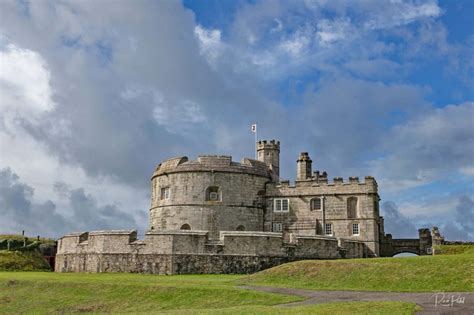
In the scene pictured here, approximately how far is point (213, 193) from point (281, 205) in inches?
255

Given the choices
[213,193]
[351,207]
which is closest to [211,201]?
[213,193]

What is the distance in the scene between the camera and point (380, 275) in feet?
87.7

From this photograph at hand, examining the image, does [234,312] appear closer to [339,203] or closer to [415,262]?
[415,262]

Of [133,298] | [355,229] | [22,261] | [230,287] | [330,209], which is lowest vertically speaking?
[133,298]

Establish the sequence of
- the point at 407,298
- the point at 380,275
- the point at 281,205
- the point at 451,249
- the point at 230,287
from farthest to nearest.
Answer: the point at 281,205 → the point at 451,249 → the point at 380,275 → the point at 230,287 → the point at 407,298

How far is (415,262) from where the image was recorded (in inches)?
1092

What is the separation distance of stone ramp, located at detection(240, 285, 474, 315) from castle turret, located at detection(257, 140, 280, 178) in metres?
28.4

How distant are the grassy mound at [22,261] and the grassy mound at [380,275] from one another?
24.2 meters

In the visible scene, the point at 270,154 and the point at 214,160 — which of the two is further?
the point at 270,154

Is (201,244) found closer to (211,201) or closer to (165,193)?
(211,201)

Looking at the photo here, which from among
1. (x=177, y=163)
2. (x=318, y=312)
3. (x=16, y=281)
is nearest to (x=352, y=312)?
(x=318, y=312)

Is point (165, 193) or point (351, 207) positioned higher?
point (165, 193)

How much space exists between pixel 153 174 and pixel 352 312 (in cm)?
3655

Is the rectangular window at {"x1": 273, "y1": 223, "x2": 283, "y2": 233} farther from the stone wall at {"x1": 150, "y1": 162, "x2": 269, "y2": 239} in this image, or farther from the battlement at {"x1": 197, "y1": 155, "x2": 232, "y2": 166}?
the battlement at {"x1": 197, "y1": 155, "x2": 232, "y2": 166}
